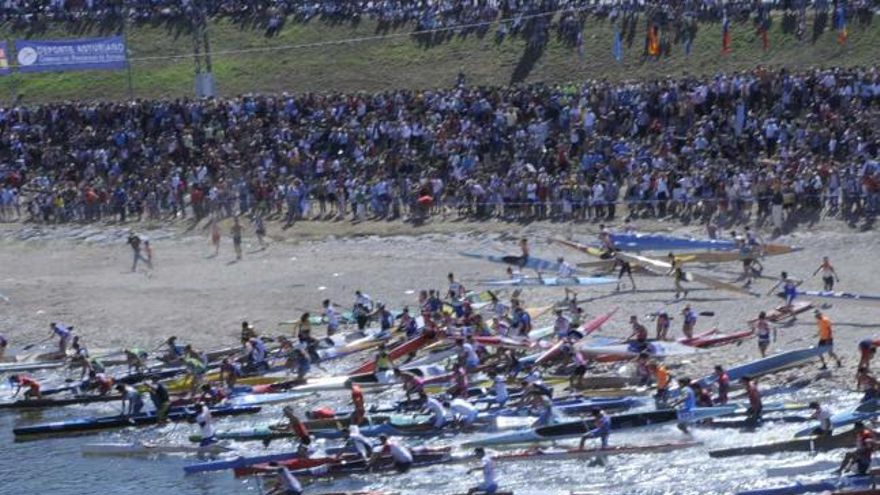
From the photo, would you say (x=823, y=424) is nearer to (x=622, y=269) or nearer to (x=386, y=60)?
(x=622, y=269)

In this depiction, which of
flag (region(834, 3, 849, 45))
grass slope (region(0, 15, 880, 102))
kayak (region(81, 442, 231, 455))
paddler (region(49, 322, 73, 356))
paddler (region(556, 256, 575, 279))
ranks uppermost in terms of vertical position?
flag (region(834, 3, 849, 45))

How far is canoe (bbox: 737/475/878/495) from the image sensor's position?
30781 millimetres

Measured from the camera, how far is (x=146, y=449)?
3716cm

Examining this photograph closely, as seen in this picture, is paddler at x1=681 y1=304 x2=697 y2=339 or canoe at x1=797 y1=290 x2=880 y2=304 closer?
paddler at x1=681 y1=304 x2=697 y2=339

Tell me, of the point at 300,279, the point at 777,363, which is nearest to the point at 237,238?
the point at 300,279

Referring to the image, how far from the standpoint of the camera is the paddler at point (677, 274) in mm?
43781

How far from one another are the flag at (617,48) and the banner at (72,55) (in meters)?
16.8

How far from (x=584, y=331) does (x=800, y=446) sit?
8452 millimetres

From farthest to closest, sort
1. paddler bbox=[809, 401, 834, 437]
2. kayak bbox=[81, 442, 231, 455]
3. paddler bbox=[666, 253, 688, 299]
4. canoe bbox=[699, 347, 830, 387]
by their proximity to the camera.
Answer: paddler bbox=[666, 253, 688, 299], canoe bbox=[699, 347, 830, 387], kayak bbox=[81, 442, 231, 455], paddler bbox=[809, 401, 834, 437]

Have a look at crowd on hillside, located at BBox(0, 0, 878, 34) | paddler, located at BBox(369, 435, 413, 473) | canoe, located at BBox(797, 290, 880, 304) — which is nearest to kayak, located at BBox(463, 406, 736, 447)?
paddler, located at BBox(369, 435, 413, 473)

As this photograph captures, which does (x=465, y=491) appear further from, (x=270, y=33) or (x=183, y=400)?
(x=270, y=33)

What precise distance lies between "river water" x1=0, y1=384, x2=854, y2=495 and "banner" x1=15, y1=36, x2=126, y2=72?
90.7ft

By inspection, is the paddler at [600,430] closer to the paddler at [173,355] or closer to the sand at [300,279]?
the sand at [300,279]

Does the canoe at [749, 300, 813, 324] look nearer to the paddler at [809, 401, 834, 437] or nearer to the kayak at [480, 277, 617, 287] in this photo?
the kayak at [480, 277, 617, 287]
